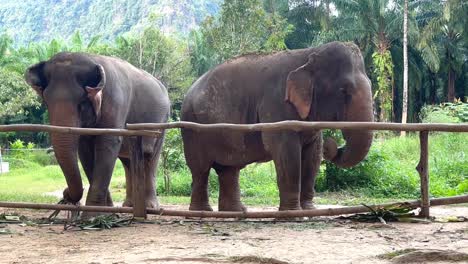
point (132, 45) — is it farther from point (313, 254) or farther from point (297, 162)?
point (313, 254)

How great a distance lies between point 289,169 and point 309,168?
0.75 metres

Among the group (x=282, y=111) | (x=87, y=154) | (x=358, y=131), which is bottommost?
(x=87, y=154)

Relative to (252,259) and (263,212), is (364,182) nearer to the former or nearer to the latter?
(263,212)

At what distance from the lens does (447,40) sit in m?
38.7

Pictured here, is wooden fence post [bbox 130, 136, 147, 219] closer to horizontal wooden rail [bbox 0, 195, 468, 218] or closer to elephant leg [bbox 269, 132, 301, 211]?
horizontal wooden rail [bbox 0, 195, 468, 218]

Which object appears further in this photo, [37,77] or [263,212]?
[37,77]

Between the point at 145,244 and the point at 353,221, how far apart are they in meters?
2.25

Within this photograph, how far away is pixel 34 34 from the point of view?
345ft

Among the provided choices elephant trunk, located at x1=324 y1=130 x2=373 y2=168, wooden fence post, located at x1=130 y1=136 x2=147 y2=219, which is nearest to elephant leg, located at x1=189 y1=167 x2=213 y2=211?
wooden fence post, located at x1=130 y1=136 x2=147 y2=219

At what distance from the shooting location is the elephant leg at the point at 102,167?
6906mm

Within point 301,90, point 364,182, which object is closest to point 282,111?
point 301,90

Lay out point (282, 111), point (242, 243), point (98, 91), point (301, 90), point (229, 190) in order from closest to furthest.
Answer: point (242, 243)
point (98, 91)
point (301, 90)
point (282, 111)
point (229, 190)

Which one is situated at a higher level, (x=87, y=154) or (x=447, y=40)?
(x=447, y=40)

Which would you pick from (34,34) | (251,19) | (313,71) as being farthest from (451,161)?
(34,34)
